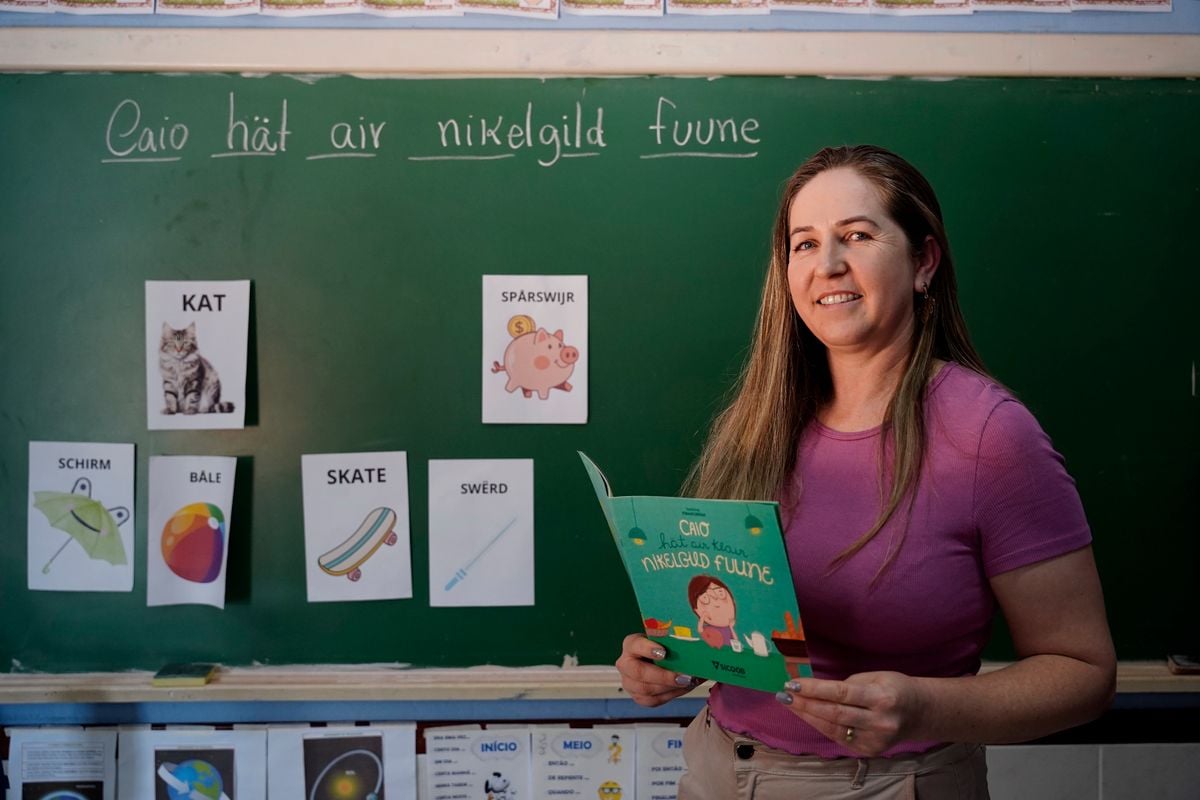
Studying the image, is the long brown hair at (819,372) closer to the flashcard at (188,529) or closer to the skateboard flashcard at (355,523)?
the skateboard flashcard at (355,523)

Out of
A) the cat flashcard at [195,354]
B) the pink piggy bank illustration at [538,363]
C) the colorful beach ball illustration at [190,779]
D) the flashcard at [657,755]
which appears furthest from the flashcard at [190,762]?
the pink piggy bank illustration at [538,363]

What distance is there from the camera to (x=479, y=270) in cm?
172

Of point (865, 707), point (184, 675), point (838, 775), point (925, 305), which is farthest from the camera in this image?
point (184, 675)

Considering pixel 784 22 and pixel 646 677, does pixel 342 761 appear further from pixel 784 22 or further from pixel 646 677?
pixel 784 22

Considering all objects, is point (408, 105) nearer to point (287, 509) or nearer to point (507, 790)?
point (287, 509)

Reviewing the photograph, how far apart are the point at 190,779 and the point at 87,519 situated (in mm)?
567

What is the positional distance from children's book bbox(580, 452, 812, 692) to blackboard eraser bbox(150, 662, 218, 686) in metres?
1.07

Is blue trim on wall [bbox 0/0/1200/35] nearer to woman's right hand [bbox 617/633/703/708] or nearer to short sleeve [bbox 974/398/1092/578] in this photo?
short sleeve [bbox 974/398/1092/578]

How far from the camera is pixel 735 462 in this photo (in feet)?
3.88

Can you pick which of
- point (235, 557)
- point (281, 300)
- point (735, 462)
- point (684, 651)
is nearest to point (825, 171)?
point (735, 462)

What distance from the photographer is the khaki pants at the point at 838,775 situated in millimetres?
957

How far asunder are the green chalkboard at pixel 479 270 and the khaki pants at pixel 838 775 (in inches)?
28.4

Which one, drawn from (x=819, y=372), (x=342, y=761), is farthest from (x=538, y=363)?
(x=342, y=761)

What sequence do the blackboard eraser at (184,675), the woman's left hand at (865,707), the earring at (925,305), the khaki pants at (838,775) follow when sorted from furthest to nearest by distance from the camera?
the blackboard eraser at (184,675)
the earring at (925,305)
the khaki pants at (838,775)
the woman's left hand at (865,707)
